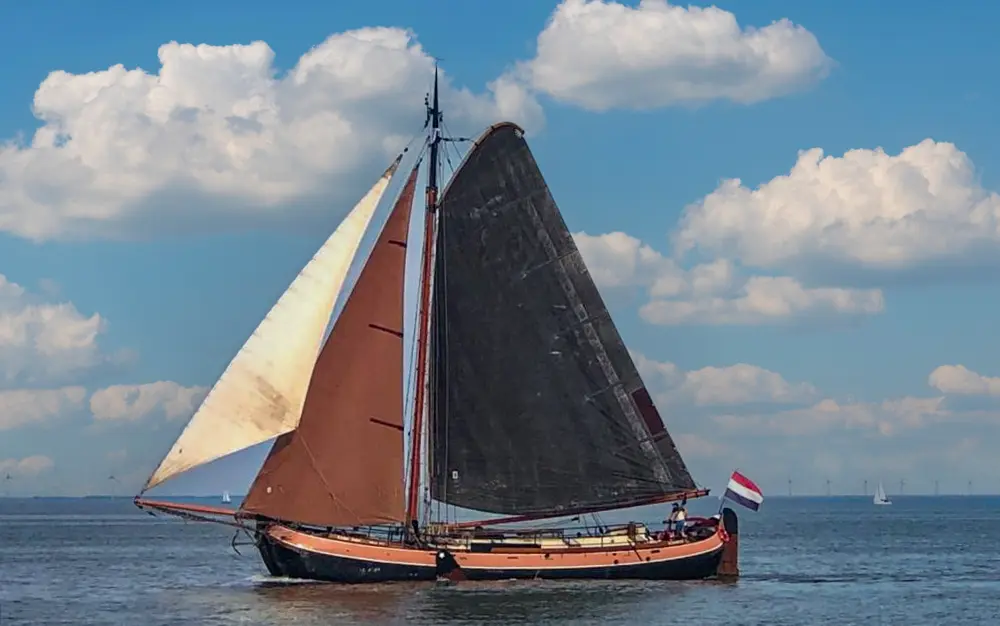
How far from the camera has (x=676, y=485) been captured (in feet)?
219

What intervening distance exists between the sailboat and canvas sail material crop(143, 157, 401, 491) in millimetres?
83

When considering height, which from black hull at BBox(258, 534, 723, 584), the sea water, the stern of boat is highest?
the stern of boat

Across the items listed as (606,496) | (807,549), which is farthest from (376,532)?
(807,549)

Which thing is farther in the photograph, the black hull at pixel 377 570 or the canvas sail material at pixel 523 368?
the canvas sail material at pixel 523 368

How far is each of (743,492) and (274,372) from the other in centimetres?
2210

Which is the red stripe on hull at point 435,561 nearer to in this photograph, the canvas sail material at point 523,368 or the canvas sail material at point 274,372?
the canvas sail material at point 523,368

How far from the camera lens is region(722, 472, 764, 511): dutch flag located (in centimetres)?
6838

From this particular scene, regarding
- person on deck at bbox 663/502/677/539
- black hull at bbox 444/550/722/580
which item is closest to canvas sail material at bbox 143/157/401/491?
black hull at bbox 444/550/722/580

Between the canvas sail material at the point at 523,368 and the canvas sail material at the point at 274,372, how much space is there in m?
4.91

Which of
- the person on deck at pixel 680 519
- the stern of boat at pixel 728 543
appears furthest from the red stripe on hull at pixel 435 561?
the stern of boat at pixel 728 543

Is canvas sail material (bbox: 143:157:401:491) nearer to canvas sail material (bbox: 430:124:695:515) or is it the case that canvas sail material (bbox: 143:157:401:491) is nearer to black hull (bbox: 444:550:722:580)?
canvas sail material (bbox: 430:124:695:515)

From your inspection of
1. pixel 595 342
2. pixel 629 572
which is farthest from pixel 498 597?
pixel 595 342

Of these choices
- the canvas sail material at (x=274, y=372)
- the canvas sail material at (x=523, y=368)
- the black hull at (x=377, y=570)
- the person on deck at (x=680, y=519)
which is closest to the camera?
the canvas sail material at (x=274, y=372)

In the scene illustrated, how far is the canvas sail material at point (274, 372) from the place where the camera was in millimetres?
59344
